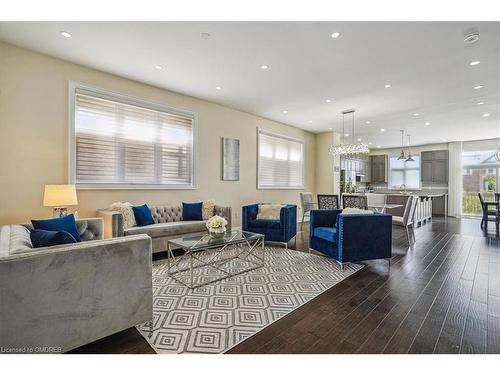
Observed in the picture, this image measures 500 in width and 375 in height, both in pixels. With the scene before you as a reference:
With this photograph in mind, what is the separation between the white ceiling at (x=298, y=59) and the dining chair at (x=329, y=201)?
2.04m

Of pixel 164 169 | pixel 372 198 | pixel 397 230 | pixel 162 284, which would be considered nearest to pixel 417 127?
pixel 372 198

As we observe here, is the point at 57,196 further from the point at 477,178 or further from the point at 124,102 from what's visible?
the point at 477,178

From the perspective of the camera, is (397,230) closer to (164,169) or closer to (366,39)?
(366,39)

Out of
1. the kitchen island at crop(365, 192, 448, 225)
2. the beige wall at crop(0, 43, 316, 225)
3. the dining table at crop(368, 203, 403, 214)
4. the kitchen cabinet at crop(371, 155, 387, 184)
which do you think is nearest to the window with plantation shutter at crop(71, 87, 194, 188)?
the beige wall at crop(0, 43, 316, 225)

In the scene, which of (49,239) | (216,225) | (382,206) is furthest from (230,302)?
(382,206)

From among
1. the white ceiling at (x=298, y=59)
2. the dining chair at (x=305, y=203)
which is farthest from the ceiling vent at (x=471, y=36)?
the dining chair at (x=305, y=203)

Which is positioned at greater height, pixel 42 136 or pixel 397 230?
pixel 42 136

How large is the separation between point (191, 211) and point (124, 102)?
222 cm

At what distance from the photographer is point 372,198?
7.00 metres

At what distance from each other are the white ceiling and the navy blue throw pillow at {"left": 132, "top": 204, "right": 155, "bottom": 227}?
2.20 meters

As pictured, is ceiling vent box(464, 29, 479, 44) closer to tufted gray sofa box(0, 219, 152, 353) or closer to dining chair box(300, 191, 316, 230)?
tufted gray sofa box(0, 219, 152, 353)

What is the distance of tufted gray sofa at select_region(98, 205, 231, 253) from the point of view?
11.8 feet

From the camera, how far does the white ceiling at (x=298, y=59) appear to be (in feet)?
9.35
